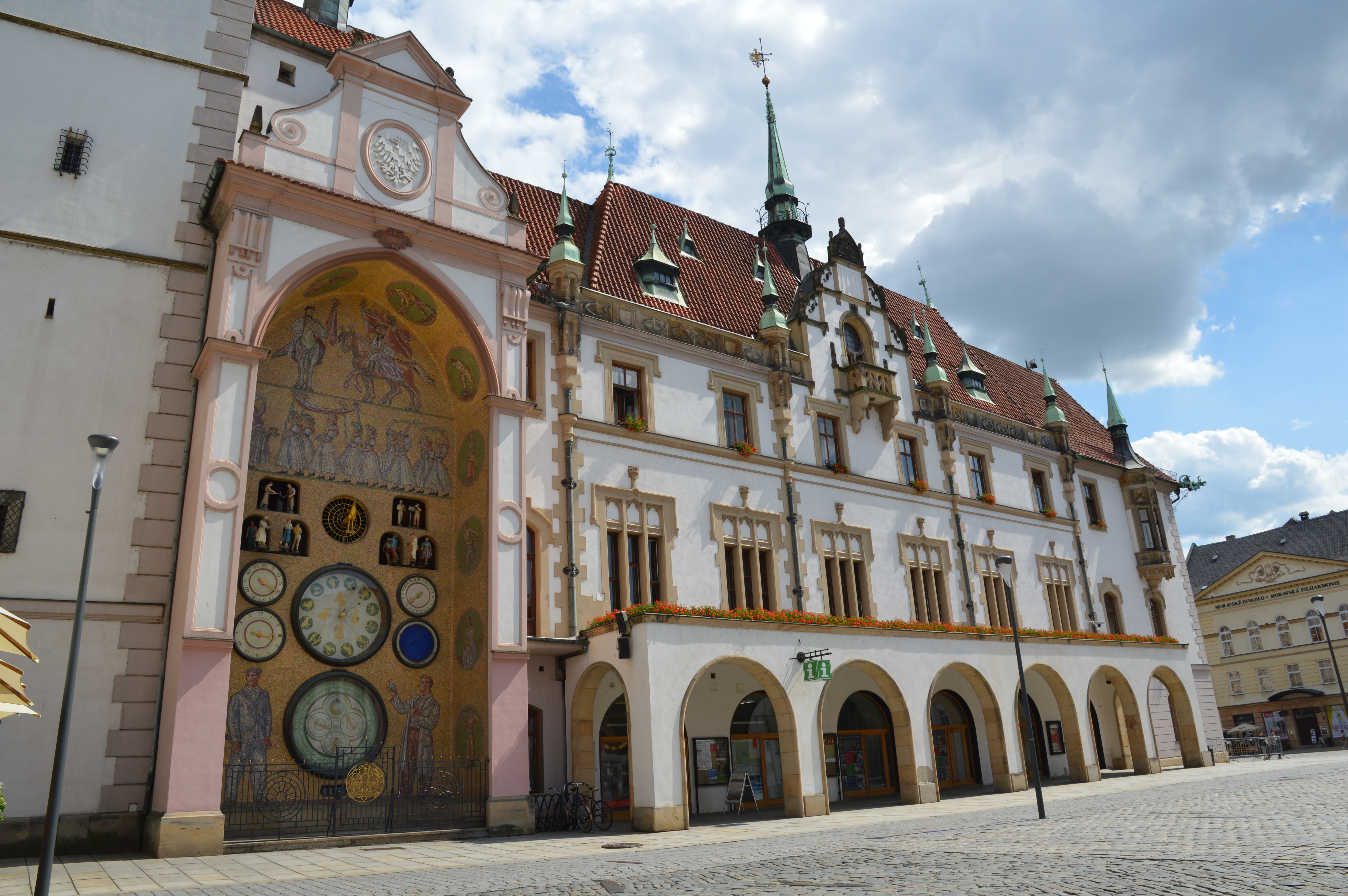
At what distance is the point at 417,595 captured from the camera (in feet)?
63.2

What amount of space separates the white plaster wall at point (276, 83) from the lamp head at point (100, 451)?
442 inches

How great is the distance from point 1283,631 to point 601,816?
5584 centimetres

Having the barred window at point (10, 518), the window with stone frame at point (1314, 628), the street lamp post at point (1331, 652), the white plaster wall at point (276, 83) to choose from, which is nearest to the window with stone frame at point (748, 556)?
the white plaster wall at point (276, 83)

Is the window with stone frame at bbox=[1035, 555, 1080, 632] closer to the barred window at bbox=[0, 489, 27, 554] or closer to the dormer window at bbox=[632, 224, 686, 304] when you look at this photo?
the dormer window at bbox=[632, 224, 686, 304]

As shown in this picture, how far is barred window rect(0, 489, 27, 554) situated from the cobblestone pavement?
558cm

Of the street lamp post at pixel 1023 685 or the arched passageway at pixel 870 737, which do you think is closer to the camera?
the street lamp post at pixel 1023 685

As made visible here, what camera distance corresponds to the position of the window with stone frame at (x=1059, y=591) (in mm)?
33562

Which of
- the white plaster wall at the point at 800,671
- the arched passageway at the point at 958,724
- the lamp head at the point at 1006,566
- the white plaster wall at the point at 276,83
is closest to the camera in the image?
the white plaster wall at the point at 800,671

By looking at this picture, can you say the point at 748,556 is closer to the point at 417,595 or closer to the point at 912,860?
the point at 417,595

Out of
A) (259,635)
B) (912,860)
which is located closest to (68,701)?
(259,635)

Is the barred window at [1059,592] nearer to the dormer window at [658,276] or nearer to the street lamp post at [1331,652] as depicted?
the street lamp post at [1331,652]

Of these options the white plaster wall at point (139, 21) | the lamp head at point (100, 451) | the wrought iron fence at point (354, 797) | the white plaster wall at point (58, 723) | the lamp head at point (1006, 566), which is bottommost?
the wrought iron fence at point (354, 797)

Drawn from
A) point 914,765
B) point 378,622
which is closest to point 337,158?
point 378,622

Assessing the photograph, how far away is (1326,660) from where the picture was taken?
5459 cm
